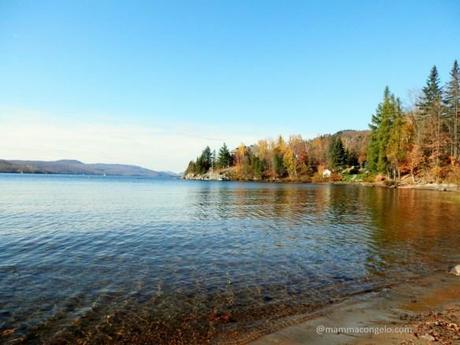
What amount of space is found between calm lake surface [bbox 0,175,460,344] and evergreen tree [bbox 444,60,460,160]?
58.9 metres

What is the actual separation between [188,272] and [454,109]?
81.9 metres

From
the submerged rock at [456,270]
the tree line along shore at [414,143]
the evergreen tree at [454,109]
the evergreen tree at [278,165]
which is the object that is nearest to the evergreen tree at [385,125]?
the tree line along shore at [414,143]

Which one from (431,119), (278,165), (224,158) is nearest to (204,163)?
(224,158)

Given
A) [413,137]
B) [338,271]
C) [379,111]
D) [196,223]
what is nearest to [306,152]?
[379,111]

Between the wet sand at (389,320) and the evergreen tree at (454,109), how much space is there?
245ft

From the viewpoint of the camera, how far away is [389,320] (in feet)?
27.0

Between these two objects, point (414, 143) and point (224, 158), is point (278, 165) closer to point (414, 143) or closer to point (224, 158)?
point (224, 158)

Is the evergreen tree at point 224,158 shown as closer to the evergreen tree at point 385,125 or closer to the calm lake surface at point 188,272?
the evergreen tree at point 385,125

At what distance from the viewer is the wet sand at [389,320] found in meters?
7.15

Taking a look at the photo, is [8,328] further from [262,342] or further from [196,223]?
[196,223]

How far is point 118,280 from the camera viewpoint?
11.9 m

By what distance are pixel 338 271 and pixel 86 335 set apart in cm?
942

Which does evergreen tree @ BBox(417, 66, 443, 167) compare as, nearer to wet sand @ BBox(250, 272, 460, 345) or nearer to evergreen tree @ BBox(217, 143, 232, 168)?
wet sand @ BBox(250, 272, 460, 345)

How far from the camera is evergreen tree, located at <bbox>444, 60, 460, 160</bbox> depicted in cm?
7212
